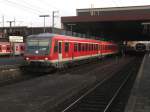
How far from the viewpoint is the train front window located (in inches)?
904

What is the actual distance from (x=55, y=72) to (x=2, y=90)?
30.3 ft

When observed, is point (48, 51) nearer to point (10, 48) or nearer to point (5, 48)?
point (5, 48)

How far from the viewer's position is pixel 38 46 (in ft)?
76.6

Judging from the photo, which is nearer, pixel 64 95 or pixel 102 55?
pixel 64 95

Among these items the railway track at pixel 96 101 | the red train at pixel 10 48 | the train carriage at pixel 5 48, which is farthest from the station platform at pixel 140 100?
the red train at pixel 10 48

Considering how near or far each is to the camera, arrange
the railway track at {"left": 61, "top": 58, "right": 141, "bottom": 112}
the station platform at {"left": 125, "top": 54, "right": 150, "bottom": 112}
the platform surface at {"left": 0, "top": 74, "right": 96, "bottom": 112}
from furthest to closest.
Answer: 1. the railway track at {"left": 61, "top": 58, "right": 141, "bottom": 112}
2. the platform surface at {"left": 0, "top": 74, "right": 96, "bottom": 112}
3. the station platform at {"left": 125, "top": 54, "right": 150, "bottom": 112}

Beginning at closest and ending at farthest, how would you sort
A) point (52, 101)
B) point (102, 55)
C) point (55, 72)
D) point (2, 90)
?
point (52, 101) < point (2, 90) < point (55, 72) < point (102, 55)

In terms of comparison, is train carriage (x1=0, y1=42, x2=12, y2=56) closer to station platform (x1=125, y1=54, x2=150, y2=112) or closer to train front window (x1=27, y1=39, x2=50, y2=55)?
train front window (x1=27, y1=39, x2=50, y2=55)

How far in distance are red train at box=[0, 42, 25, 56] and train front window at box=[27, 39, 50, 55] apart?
31.0 metres

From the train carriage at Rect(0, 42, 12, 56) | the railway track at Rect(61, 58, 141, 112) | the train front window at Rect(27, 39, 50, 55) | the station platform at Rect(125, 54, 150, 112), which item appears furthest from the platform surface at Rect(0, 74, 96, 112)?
the train carriage at Rect(0, 42, 12, 56)

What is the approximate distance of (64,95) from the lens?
14.7 meters

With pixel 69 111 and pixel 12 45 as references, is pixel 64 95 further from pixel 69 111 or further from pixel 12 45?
pixel 12 45

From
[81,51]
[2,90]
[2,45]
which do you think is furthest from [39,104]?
[2,45]

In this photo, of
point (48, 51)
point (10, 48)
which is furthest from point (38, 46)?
point (10, 48)
